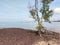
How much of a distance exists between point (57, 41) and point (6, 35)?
287 centimetres

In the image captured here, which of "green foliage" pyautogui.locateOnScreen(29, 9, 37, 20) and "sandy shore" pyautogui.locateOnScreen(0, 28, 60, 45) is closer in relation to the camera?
"sandy shore" pyautogui.locateOnScreen(0, 28, 60, 45)

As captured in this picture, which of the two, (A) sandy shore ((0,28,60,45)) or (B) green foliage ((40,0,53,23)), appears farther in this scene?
(B) green foliage ((40,0,53,23))

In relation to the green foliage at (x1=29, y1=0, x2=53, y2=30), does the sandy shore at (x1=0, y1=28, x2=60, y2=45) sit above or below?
below

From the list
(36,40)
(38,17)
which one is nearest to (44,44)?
(36,40)

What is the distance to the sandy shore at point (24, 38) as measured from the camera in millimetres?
9742

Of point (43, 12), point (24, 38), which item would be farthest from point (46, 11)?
point (24, 38)

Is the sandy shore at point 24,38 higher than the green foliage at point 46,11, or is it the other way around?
the green foliage at point 46,11

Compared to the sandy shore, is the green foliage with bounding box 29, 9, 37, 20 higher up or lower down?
higher up

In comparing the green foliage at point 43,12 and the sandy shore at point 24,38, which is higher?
the green foliage at point 43,12

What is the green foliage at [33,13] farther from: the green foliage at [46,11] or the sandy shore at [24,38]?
the sandy shore at [24,38]

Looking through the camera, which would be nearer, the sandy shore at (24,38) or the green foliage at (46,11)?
the sandy shore at (24,38)

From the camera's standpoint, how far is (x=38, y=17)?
35.8 ft

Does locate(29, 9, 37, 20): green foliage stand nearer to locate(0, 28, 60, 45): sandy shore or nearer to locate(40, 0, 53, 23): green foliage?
locate(40, 0, 53, 23): green foliage

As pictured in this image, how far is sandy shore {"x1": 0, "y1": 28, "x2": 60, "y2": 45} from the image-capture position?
9.74 meters
